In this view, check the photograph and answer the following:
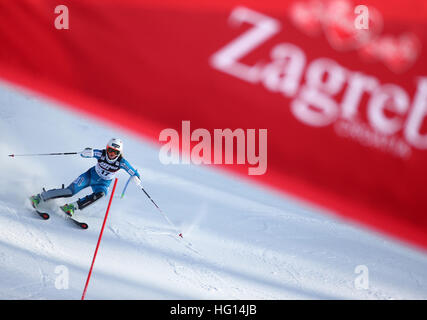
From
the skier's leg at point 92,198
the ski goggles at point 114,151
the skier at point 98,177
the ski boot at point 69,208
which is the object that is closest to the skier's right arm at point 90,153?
the skier at point 98,177

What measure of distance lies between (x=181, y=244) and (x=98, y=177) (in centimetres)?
85

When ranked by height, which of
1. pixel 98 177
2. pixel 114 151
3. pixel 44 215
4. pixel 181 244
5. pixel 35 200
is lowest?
pixel 181 244

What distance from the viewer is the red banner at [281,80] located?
187cm

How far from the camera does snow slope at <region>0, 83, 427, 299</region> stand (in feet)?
10.2

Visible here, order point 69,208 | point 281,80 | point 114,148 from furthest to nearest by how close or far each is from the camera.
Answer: point 69,208, point 114,148, point 281,80

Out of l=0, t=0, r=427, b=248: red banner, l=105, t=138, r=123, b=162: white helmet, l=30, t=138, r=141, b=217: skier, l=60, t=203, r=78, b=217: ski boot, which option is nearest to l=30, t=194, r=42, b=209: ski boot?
l=30, t=138, r=141, b=217: skier

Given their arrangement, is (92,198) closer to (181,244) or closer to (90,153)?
(90,153)

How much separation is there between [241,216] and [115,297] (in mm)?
1721

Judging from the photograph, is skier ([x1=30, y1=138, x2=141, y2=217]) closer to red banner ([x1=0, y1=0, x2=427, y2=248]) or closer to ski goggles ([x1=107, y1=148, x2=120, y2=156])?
ski goggles ([x1=107, y1=148, x2=120, y2=156])

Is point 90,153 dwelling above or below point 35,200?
above

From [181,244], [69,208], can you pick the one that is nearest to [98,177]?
[69,208]

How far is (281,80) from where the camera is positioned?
6.14ft

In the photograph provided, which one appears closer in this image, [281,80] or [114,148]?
[281,80]
